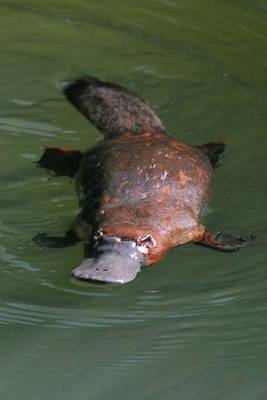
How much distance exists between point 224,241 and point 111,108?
3.95 ft

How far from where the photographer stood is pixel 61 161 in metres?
4.49

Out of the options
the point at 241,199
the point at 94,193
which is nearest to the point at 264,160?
the point at 241,199

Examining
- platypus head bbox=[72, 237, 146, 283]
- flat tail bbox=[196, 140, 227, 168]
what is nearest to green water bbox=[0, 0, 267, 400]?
flat tail bbox=[196, 140, 227, 168]

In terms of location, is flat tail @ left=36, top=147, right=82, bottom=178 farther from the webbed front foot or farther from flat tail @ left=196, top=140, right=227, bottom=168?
the webbed front foot

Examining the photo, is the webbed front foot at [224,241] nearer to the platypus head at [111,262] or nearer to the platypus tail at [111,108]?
the platypus head at [111,262]

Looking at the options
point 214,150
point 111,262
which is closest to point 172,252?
point 111,262

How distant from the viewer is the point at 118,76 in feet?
18.1

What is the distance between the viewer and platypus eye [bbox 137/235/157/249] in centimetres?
363

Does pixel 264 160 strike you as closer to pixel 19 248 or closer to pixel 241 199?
pixel 241 199

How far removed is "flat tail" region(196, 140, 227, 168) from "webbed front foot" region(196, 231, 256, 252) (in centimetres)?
61

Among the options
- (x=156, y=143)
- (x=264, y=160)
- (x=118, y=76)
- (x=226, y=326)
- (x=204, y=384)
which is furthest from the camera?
(x=118, y=76)

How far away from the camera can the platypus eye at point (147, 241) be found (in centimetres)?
363

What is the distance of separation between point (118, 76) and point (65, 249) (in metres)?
1.74

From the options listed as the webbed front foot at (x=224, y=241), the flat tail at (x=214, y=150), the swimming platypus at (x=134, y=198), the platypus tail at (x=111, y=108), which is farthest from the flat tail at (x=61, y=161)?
the webbed front foot at (x=224, y=241)
